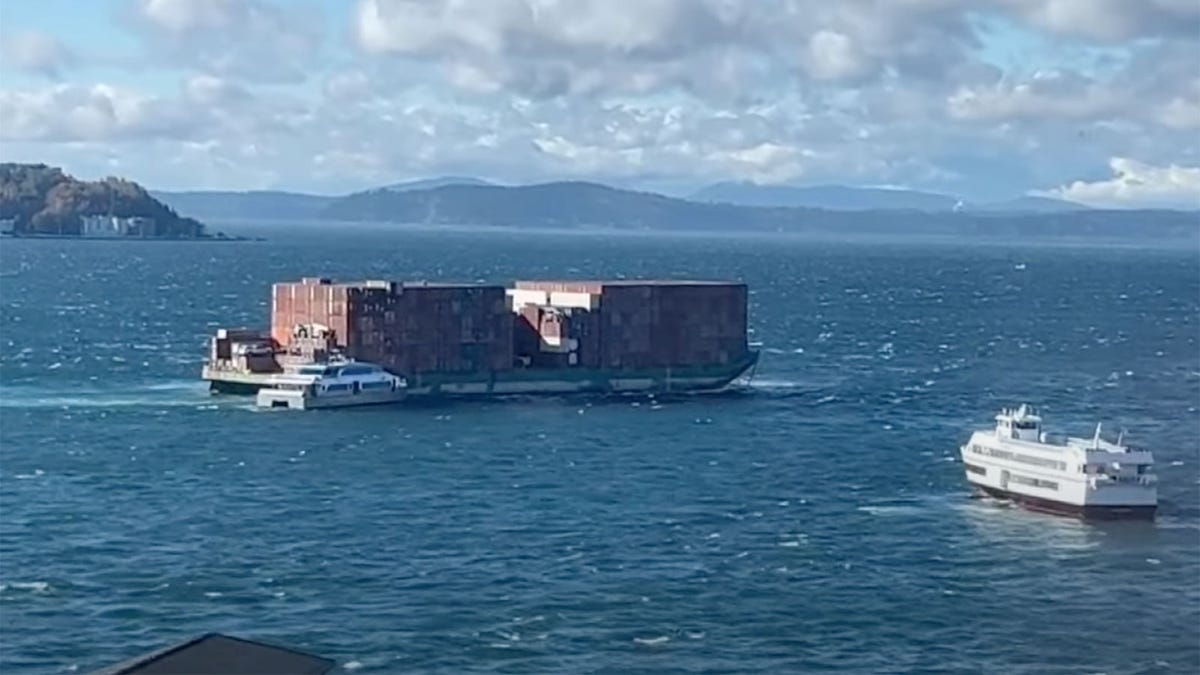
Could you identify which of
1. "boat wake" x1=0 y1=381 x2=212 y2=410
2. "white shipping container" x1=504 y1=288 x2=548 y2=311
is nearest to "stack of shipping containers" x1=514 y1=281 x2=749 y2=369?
"white shipping container" x1=504 y1=288 x2=548 y2=311

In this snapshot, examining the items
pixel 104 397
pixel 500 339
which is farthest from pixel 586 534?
pixel 500 339

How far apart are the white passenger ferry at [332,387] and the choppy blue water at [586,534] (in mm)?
1962

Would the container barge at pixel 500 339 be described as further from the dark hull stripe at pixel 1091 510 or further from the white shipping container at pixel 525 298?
the dark hull stripe at pixel 1091 510

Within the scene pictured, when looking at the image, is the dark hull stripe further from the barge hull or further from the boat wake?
the boat wake

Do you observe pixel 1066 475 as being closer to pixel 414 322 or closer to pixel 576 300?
pixel 414 322

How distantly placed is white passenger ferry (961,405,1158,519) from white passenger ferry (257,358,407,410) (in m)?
31.0

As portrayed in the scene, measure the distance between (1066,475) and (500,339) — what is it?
128 ft

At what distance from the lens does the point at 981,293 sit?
193375 millimetres

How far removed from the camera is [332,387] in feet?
275

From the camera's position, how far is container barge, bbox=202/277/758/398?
8888 centimetres

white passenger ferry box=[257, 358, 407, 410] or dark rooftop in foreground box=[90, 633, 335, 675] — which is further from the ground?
dark rooftop in foreground box=[90, 633, 335, 675]

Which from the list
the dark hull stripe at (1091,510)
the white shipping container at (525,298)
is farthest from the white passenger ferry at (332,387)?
the dark hull stripe at (1091,510)

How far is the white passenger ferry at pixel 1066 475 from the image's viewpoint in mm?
55719

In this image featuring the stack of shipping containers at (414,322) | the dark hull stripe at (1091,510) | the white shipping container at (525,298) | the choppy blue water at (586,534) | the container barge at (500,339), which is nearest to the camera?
the choppy blue water at (586,534)
